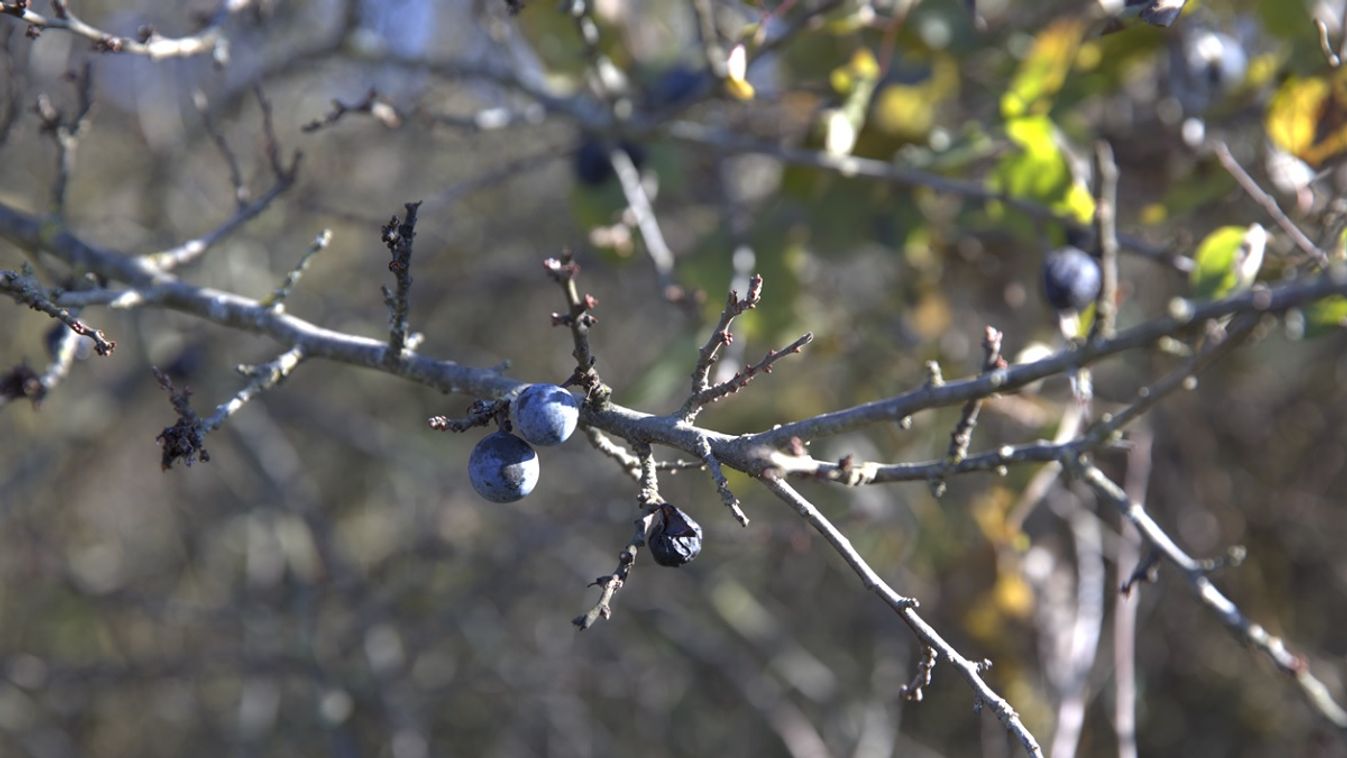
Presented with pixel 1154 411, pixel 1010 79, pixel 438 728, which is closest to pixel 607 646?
pixel 438 728

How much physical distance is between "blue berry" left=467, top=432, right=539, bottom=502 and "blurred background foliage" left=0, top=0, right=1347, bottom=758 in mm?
933

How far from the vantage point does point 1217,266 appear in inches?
75.9

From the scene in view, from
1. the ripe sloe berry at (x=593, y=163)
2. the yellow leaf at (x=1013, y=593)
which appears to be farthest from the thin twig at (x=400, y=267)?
the yellow leaf at (x=1013, y=593)

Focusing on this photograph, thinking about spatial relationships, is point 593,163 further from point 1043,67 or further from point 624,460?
point 624,460

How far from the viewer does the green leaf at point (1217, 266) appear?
6.22 feet

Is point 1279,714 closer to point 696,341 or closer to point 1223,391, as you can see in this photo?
point 1223,391

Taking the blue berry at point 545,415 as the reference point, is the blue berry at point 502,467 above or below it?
below

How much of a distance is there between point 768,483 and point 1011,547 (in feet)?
6.60

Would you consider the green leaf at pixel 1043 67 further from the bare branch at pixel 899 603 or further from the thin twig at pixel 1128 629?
the bare branch at pixel 899 603

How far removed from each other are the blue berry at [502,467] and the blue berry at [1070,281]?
48.7 inches

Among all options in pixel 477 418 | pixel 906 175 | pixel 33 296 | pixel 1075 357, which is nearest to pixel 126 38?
pixel 33 296

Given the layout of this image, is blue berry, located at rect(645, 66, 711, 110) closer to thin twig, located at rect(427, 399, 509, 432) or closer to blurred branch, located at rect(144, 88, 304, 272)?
blurred branch, located at rect(144, 88, 304, 272)

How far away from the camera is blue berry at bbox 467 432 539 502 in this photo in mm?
1438

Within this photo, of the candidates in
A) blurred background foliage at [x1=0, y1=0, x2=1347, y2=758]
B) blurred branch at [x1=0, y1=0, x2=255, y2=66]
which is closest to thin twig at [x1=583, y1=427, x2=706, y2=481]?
blurred background foliage at [x1=0, y1=0, x2=1347, y2=758]
